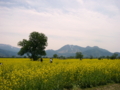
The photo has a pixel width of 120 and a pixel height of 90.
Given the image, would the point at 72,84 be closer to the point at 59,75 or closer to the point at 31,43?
the point at 59,75

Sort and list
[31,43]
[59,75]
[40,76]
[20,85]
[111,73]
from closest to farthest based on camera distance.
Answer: [20,85], [40,76], [59,75], [111,73], [31,43]

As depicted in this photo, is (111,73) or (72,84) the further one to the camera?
(111,73)

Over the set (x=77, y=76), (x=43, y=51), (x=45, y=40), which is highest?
(x=45, y=40)

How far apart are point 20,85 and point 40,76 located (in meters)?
1.64

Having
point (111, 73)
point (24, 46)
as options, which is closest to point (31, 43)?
point (24, 46)

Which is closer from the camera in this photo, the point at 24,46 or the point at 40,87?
the point at 40,87

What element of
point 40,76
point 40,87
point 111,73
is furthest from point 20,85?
point 111,73

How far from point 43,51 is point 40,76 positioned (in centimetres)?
3646

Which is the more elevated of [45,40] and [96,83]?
[45,40]

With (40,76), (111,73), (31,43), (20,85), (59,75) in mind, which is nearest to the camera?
(20,85)

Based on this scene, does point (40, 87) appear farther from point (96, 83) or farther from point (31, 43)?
point (31, 43)

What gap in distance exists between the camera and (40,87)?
6879 mm

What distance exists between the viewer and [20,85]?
Result: 255 inches

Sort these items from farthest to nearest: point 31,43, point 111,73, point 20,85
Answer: point 31,43, point 111,73, point 20,85
